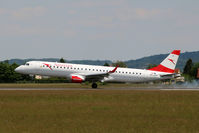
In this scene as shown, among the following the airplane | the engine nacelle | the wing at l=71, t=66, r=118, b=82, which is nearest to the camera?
the engine nacelle

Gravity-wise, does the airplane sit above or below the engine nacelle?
above

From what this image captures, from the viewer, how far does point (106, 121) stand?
15.5m

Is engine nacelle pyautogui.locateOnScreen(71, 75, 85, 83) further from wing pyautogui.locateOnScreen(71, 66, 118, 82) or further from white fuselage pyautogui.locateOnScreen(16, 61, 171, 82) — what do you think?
white fuselage pyautogui.locateOnScreen(16, 61, 171, 82)

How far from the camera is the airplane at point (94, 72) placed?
50.1 m

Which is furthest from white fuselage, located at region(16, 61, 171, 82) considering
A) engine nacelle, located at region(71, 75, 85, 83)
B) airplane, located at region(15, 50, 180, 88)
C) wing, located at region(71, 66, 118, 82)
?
engine nacelle, located at region(71, 75, 85, 83)

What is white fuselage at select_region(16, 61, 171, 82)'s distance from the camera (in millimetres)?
50188

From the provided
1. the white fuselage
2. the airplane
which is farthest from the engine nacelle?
the white fuselage

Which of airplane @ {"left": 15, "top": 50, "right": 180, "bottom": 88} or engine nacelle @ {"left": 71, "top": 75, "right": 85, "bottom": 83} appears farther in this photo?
airplane @ {"left": 15, "top": 50, "right": 180, "bottom": 88}

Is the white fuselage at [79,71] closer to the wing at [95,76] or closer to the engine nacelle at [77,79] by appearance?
the wing at [95,76]

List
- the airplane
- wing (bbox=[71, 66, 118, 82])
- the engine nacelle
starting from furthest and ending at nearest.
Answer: the airplane, wing (bbox=[71, 66, 118, 82]), the engine nacelle

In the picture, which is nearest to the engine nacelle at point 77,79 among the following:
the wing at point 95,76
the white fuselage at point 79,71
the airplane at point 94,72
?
the airplane at point 94,72

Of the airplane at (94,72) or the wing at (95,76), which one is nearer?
the wing at (95,76)

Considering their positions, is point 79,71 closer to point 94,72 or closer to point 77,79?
point 77,79

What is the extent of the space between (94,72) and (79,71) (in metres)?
2.55
